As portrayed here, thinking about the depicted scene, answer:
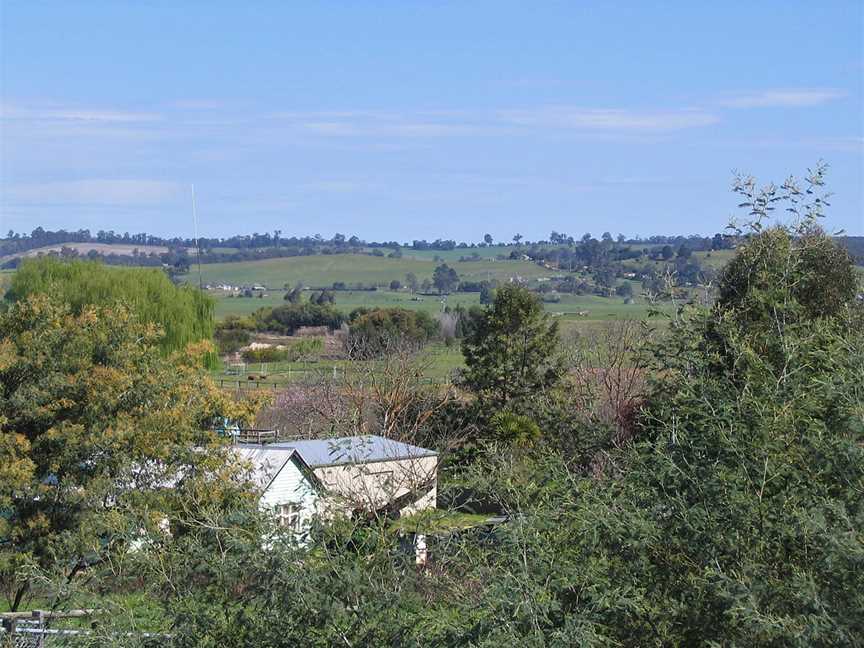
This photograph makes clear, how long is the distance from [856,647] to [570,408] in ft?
101

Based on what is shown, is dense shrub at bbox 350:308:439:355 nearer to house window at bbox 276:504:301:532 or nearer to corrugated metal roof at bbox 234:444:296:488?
corrugated metal roof at bbox 234:444:296:488

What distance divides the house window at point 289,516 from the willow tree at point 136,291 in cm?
4177

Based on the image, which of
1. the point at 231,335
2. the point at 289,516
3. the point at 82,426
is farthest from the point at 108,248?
the point at 289,516

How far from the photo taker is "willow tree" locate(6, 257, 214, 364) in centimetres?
4934

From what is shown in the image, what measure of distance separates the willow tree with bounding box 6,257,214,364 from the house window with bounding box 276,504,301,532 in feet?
137

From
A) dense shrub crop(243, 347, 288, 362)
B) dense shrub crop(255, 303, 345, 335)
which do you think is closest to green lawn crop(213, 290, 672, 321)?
dense shrub crop(255, 303, 345, 335)

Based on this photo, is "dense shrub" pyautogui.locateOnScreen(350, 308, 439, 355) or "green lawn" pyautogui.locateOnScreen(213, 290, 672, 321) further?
"green lawn" pyautogui.locateOnScreen(213, 290, 672, 321)

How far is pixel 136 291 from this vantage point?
5106cm

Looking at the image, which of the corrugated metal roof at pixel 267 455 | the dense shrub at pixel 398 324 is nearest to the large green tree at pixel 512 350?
the corrugated metal roof at pixel 267 455

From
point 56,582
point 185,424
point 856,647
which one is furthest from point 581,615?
point 185,424

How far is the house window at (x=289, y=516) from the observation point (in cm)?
685

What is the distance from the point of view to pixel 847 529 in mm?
5547

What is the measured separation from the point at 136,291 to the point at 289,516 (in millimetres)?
45305

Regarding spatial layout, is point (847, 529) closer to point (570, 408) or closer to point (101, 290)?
point (570, 408)
